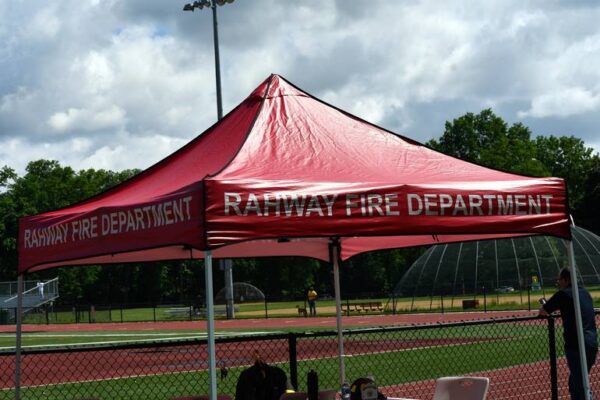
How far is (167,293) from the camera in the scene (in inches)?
4186

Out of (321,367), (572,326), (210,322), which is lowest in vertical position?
(321,367)

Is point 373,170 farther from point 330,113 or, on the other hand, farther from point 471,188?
point 330,113

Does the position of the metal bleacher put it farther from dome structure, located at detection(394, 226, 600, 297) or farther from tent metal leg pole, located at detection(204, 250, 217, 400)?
tent metal leg pole, located at detection(204, 250, 217, 400)

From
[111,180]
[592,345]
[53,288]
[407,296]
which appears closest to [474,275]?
[407,296]

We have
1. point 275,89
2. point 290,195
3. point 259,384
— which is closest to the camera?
point 290,195

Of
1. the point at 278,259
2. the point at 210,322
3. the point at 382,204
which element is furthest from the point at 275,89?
the point at 278,259

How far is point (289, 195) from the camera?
21.0ft

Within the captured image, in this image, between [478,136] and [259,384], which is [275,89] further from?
[478,136]

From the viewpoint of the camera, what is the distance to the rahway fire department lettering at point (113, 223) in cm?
638

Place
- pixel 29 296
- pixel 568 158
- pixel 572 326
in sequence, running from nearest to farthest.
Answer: pixel 572 326, pixel 29 296, pixel 568 158

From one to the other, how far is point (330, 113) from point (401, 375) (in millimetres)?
8890

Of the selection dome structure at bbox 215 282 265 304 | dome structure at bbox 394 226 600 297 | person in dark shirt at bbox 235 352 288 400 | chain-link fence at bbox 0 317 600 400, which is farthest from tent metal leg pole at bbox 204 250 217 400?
dome structure at bbox 215 282 265 304

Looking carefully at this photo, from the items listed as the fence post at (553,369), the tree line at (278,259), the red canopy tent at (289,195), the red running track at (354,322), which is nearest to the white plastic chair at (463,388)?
the red canopy tent at (289,195)

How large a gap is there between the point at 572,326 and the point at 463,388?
1885mm
